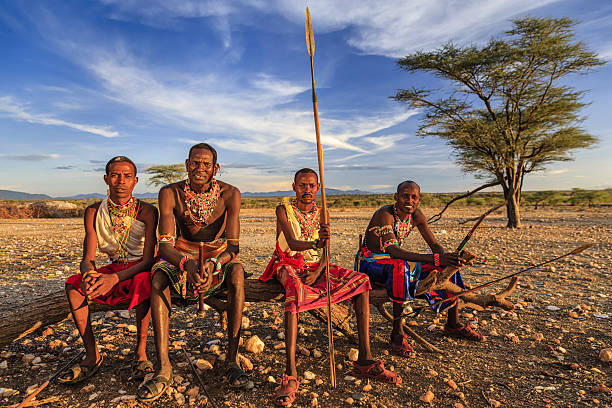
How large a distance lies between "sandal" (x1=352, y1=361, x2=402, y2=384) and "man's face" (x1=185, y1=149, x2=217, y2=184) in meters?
2.42

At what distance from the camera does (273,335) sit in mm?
4477

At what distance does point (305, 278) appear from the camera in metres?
3.63

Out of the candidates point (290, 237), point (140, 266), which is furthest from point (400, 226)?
point (140, 266)

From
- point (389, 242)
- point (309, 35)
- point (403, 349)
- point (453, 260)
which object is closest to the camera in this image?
point (309, 35)

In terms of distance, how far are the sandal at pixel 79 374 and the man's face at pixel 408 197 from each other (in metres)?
3.55

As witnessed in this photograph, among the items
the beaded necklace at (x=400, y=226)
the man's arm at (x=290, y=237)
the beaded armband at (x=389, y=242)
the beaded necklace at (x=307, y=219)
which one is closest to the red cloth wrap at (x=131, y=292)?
the man's arm at (x=290, y=237)

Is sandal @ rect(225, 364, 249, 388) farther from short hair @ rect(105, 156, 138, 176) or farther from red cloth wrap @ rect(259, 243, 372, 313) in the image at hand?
short hair @ rect(105, 156, 138, 176)

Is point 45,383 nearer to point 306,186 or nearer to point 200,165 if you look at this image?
point 200,165

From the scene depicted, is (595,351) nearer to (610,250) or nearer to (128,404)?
(128,404)

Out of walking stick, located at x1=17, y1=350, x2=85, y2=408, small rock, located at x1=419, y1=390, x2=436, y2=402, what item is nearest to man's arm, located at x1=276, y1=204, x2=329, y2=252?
small rock, located at x1=419, y1=390, x2=436, y2=402

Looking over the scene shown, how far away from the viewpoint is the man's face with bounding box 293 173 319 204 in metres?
3.99

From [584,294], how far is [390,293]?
13.3 ft

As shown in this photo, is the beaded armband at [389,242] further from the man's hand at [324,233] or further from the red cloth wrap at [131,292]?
the red cloth wrap at [131,292]

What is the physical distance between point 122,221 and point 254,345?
6.23ft
